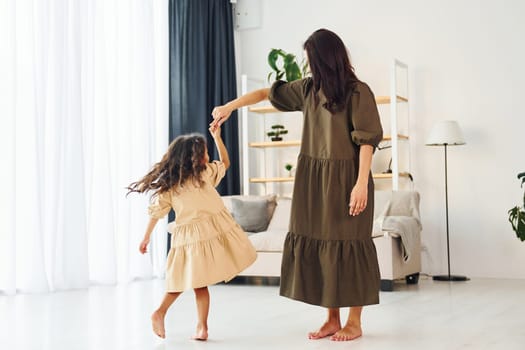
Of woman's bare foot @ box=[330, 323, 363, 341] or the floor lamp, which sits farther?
the floor lamp

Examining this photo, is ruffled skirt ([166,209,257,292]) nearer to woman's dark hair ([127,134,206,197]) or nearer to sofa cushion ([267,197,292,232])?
woman's dark hair ([127,134,206,197])

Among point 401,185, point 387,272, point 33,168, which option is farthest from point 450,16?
point 33,168

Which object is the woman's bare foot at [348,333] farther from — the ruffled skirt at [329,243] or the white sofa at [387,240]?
the white sofa at [387,240]

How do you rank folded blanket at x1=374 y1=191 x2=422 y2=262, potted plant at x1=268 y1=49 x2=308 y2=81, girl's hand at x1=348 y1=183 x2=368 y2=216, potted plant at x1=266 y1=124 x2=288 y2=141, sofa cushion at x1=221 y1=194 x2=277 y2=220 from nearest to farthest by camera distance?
girl's hand at x1=348 y1=183 x2=368 y2=216 → folded blanket at x1=374 y1=191 x2=422 y2=262 → sofa cushion at x1=221 y1=194 x2=277 y2=220 → potted plant at x1=268 y1=49 x2=308 y2=81 → potted plant at x1=266 y1=124 x2=288 y2=141

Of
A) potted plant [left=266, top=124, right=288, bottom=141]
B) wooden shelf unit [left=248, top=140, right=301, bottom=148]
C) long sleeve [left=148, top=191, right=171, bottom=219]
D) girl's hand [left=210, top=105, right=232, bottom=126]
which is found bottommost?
long sleeve [left=148, top=191, right=171, bottom=219]

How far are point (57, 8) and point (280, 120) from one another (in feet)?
7.82

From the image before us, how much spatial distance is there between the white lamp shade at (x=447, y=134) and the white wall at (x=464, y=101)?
348 mm

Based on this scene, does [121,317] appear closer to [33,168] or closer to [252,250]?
[252,250]

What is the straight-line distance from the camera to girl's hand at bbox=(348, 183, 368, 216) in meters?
2.78

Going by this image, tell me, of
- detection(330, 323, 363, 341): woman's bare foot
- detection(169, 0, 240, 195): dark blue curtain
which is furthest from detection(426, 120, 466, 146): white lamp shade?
detection(330, 323, 363, 341): woman's bare foot

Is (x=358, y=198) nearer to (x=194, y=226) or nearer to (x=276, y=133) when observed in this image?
(x=194, y=226)

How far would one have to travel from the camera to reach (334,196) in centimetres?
286

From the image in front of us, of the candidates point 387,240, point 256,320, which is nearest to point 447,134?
point 387,240

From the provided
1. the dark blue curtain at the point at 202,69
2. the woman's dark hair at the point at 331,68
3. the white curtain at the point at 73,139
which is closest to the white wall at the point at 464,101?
the dark blue curtain at the point at 202,69
